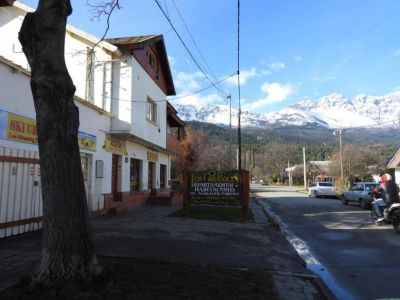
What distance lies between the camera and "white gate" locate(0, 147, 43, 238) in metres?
9.98

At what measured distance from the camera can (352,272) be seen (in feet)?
26.4

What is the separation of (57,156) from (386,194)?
11.9 m

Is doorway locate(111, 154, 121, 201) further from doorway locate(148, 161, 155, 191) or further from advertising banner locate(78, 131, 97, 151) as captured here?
doorway locate(148, 161, 155, 191)

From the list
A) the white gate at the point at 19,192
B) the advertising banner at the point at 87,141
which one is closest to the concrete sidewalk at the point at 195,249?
the white gate at the point at 19,192

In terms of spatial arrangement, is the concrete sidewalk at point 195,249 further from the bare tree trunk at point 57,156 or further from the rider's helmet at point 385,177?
the rider's helmet at point 385,177

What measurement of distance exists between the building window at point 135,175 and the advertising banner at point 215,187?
497 centimetres

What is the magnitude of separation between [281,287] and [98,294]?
9.19ft

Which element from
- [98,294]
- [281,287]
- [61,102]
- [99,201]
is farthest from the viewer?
[99,201]

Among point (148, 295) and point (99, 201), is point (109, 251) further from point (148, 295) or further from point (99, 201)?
point (99, 201)

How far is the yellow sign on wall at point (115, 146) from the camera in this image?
17.0 m

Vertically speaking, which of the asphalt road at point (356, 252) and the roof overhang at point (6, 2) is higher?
the roof overhang at point (6, 2)

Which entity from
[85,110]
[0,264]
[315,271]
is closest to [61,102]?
[0,264]

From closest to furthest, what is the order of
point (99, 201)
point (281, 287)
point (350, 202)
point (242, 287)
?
point (242, 287) < point (281, 287) < point (99, 201) < point (350, 202)

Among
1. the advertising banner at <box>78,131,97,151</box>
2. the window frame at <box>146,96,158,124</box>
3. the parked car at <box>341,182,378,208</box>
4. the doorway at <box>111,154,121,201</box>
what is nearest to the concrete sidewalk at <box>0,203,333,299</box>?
the advertising banner at <box>78,131,97,151</box>
